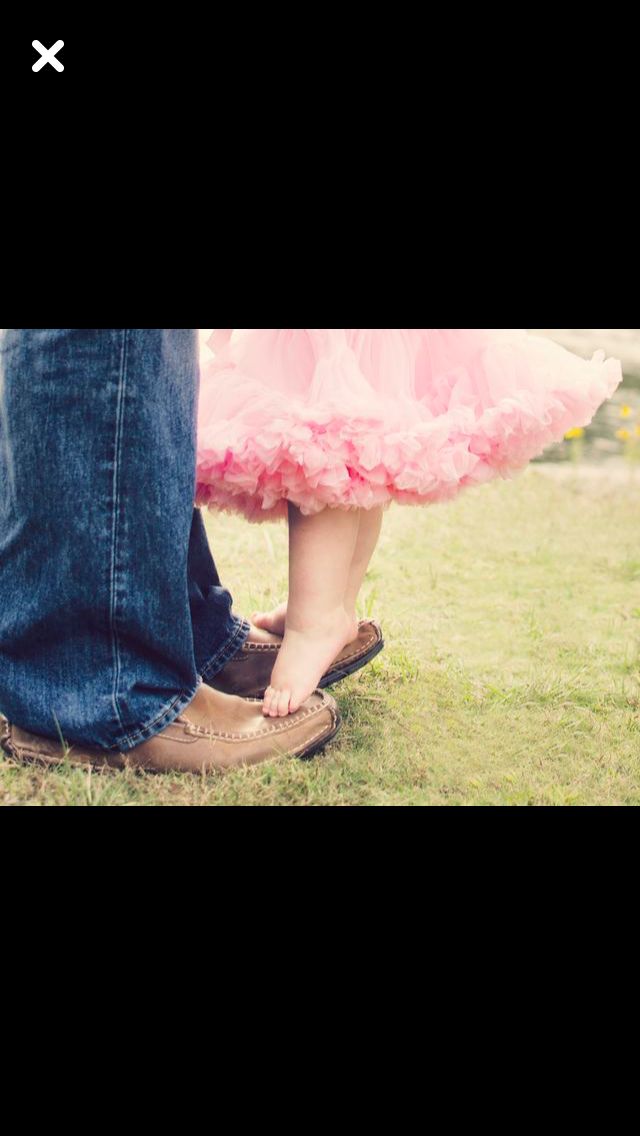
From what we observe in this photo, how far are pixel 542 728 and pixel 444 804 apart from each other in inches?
13.0

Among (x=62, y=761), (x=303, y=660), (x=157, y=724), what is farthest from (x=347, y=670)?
(x=62, y=761)

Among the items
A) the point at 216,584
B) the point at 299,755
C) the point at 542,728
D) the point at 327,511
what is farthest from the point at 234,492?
the point at 542,728

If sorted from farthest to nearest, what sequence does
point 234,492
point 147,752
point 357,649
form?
point 357,649, point 234,492, point 147,752

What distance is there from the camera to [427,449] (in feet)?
4.85

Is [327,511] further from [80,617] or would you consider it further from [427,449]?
A: [80,617]

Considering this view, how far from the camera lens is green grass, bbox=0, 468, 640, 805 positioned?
1.47 meters

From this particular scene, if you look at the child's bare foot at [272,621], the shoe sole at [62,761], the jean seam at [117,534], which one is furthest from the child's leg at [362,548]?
the jean seam at [117,534]

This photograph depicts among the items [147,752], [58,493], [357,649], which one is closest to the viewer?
[58,493]

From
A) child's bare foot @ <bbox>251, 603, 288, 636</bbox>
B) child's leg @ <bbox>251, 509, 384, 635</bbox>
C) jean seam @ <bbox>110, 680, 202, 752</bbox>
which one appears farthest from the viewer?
child's bare foot @ <bbox>251, 603, 288, 636</bbox>

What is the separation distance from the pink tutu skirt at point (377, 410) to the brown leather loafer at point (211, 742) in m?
0.30

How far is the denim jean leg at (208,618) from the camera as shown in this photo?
68.4 inches
